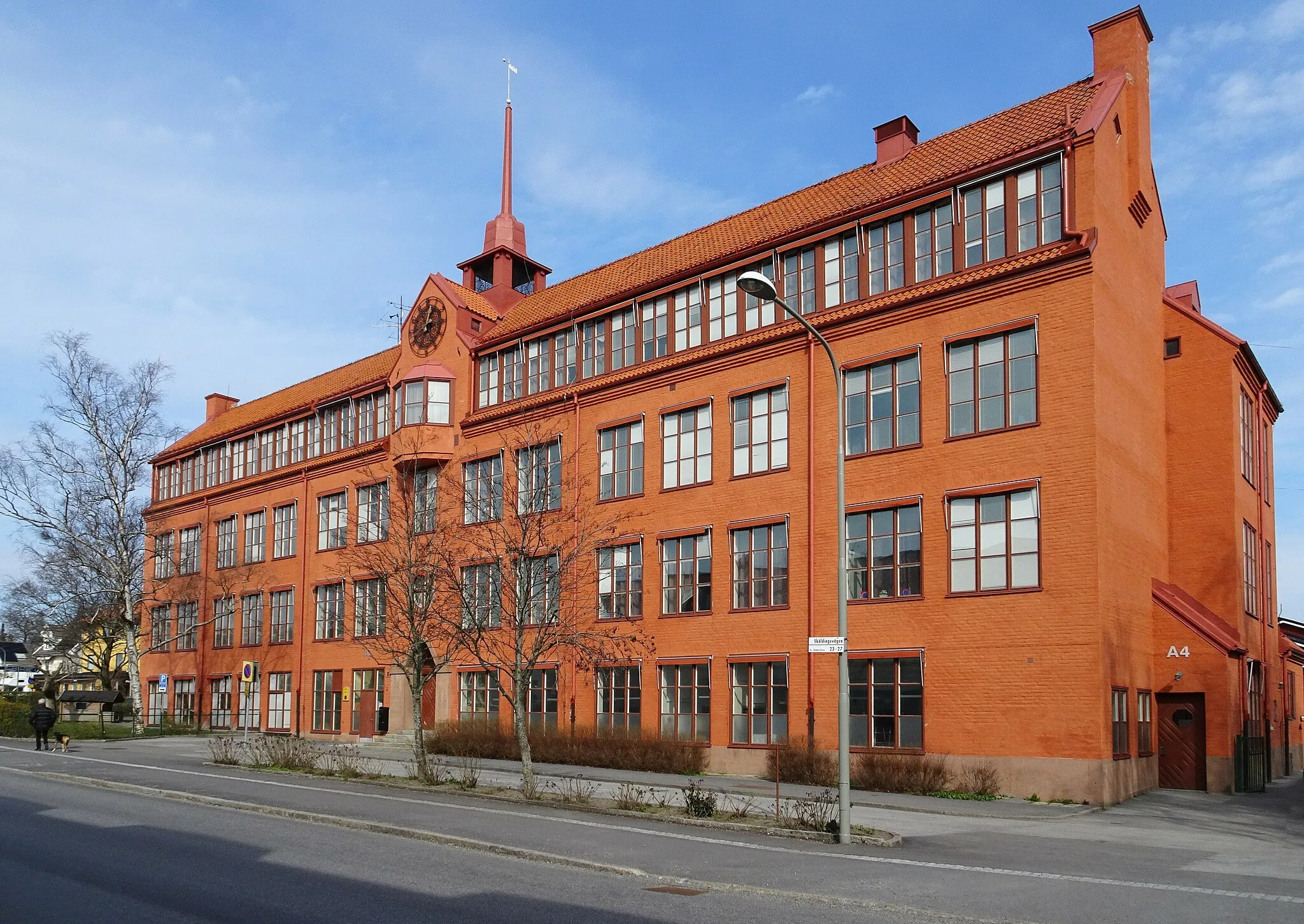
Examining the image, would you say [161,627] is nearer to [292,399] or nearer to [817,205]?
[292,399]

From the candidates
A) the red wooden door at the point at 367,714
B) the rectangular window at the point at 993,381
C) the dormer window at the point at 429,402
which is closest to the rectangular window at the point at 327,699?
the red wooden door at the point at 367,714

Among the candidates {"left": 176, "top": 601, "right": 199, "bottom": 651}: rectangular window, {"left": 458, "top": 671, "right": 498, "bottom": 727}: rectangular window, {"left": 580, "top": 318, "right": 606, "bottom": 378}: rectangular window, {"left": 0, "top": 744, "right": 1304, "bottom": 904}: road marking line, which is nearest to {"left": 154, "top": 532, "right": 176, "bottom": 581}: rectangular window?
{"left": 176, "top": 601, "right": 199, "bottom": 651}: rectangular window

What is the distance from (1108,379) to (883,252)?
20.7 ft

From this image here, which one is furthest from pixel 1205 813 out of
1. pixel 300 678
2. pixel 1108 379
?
pixel 300 678

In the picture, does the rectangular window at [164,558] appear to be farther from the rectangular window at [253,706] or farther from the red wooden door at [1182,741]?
the red wooden door at [1182,741]

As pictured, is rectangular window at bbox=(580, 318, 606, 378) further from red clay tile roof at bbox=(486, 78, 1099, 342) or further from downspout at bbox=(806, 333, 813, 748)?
downspout at bbox=(806, 333, 813, 748)

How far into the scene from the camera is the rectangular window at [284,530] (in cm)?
4884

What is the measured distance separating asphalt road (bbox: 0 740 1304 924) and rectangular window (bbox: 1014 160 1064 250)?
483 inches

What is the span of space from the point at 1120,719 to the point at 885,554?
6.11 meters

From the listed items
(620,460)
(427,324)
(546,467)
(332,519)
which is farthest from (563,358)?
(332,519)

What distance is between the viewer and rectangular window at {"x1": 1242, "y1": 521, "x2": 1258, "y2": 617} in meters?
30.8

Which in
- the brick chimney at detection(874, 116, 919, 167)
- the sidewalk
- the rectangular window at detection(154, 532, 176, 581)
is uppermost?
the brick chimney at detection(874, 116, 919, 167)

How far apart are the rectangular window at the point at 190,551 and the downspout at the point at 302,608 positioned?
973 centimetres

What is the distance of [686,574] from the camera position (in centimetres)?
3219
